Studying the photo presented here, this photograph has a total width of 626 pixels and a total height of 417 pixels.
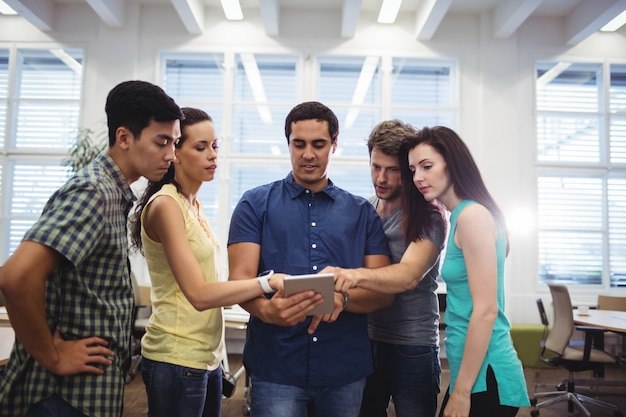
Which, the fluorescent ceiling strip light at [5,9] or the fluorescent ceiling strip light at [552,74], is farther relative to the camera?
the fluorescent ceiling strip light at [552,74]

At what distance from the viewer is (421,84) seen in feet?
22.5

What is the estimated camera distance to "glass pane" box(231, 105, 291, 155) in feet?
21.8

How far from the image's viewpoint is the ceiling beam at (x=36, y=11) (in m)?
5.87

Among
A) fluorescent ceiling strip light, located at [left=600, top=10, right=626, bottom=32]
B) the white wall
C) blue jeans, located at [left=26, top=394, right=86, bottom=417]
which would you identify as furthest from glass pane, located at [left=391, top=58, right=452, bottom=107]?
blue jeans, located at [left=26, top=394, right=86, bottom=417]

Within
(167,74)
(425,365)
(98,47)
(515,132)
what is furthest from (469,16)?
(425,365)

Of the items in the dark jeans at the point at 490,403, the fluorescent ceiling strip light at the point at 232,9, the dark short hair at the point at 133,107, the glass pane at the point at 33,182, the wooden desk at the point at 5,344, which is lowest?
the wooden desk at the point at 5,344

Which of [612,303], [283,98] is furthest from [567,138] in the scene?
[283,98]

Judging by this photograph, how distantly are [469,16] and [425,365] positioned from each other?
6016 mm

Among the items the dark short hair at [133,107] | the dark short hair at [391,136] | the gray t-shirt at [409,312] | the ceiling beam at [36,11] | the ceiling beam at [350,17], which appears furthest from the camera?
the ceiling beam at [36,11]

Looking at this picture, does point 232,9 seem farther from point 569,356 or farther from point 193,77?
point 569,356

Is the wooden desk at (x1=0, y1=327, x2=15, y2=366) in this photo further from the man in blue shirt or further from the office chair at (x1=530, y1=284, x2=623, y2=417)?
the office chair at (x1=530, y1=284, x2=623, y2=417)

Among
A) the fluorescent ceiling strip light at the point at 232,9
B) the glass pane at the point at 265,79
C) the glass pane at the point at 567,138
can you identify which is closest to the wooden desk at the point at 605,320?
the glass pane at the point at 567,138

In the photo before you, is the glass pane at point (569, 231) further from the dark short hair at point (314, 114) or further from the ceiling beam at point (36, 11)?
the ceiling beam at point (36, 11)

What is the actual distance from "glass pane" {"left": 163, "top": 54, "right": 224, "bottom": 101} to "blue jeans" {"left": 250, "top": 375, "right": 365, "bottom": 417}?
568cm
